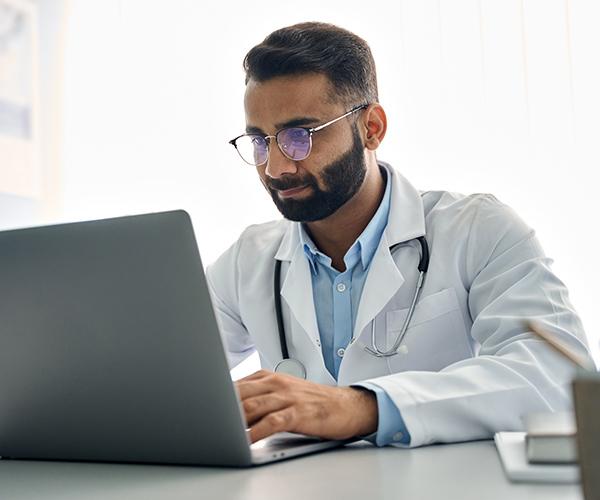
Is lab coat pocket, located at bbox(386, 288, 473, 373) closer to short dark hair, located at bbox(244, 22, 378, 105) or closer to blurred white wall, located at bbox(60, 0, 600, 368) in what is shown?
short dark hair, located at bbox(244, 22, 378, 105)

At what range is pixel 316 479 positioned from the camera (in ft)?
3.14

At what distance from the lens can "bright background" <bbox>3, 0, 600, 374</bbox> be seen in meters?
2.79

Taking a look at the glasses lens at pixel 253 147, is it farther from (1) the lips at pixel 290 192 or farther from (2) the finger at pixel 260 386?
(2) the finger at pixel 260 386

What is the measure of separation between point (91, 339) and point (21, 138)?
2.44 metres

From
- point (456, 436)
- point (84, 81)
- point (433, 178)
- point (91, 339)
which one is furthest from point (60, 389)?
point (84, 81)

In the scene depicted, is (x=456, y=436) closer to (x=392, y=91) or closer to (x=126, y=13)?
(x=392, y=91)

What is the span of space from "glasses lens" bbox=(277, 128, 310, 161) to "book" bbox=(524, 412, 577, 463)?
1024 millimetres

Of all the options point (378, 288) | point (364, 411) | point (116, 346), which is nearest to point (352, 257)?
point (378, 288)

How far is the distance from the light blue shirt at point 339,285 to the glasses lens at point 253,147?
195mm

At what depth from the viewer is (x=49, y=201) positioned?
134 inches

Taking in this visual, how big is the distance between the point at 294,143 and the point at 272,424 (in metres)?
0.86

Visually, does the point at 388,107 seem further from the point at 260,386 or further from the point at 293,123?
the point at 260,386

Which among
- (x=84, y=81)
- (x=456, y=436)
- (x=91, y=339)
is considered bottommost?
(x=456, y=436)

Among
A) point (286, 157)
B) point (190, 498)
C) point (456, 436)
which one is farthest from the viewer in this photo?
point (286, 157)
